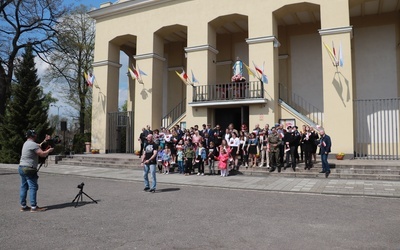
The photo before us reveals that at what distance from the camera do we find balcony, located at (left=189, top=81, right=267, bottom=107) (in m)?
17.0

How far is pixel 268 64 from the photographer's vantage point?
1717 centimetres

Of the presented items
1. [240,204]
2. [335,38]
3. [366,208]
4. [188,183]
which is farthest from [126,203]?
[335,38]

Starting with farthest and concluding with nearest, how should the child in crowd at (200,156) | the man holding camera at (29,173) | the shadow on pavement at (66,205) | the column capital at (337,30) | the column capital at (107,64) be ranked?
the column capital at (107,64)
the column capital at (337,30)
the child in crowd at (200,156)
the shadow on pavement at (66,205)
the man holding camera at (29,173)

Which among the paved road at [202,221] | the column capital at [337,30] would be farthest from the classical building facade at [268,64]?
the paved road at [202,221]

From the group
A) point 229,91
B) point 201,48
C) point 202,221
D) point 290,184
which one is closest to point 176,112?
point 201,48

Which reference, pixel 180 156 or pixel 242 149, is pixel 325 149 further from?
pixel 180 156

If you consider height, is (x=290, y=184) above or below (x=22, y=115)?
below

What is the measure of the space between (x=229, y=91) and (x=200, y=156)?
232 inches

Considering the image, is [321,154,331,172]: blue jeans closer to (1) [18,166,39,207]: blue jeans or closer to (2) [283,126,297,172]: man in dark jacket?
(2) [283,126,297,172]: man in dark jacket

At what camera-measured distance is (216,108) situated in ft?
61.9

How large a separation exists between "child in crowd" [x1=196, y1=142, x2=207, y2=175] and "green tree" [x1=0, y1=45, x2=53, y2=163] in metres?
11.9

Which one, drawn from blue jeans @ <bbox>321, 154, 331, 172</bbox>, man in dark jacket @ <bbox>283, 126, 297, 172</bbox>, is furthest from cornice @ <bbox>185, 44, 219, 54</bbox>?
blue jeans @ <bbox>321, 154, 331, 172</bbox>

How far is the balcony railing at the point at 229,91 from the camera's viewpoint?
17.2m

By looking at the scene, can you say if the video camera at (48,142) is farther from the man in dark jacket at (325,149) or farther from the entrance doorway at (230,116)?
the entrance doorway at (230,116)
